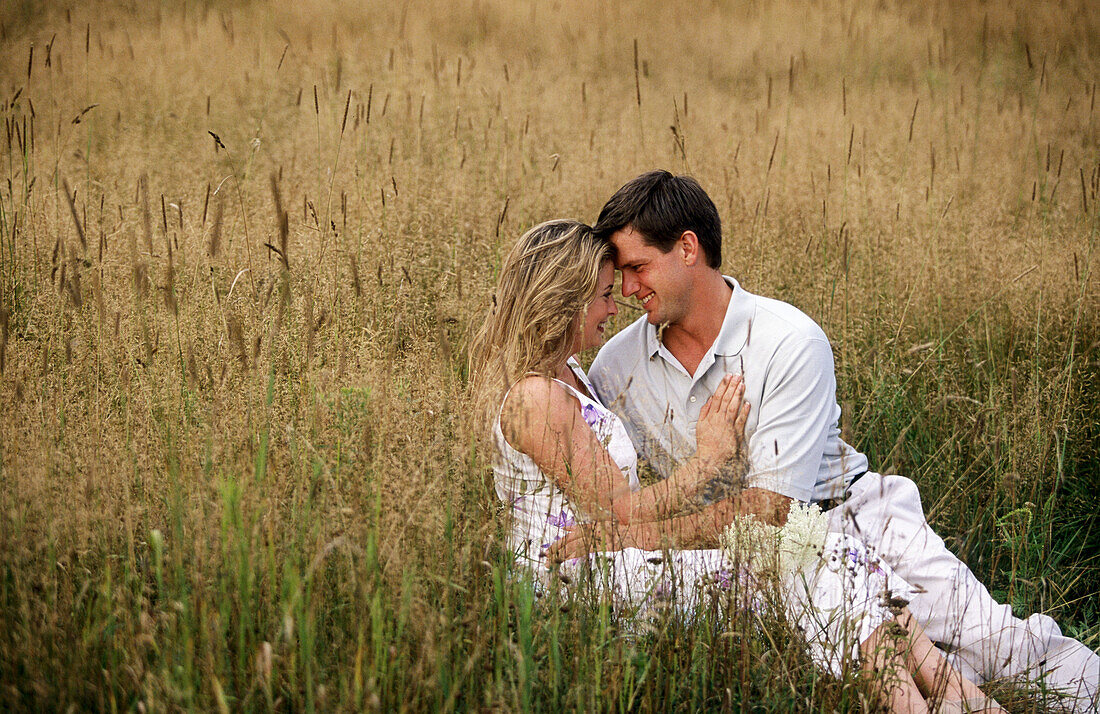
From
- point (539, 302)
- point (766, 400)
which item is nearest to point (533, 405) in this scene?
point (539, 302)

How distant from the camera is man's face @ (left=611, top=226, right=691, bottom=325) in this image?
3.11 m

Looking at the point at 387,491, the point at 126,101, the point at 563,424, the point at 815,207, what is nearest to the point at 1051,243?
the point at 815,207

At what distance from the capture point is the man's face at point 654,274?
3113 mm

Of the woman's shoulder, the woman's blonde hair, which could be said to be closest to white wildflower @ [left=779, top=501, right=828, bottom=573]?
the woman's shoulder

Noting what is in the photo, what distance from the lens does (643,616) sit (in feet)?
7.19

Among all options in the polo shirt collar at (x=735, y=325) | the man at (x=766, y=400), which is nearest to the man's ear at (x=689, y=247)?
the man at (x=766, y=400)

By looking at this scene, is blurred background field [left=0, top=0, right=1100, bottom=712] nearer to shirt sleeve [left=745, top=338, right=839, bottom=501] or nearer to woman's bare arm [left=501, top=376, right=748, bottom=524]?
shirt sleeve [left=745, top=338, right=839, bottom=501]

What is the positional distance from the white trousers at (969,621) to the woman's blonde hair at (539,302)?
1071 millimetres

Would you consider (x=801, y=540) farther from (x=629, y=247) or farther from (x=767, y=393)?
(x=629, y=247)

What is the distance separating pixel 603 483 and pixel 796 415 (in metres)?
0.84

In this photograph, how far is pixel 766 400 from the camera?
9.63 ft

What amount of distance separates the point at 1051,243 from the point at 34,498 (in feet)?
15.5

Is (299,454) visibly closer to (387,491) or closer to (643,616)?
(387,491)

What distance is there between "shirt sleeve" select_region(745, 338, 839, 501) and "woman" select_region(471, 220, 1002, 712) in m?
0.18
